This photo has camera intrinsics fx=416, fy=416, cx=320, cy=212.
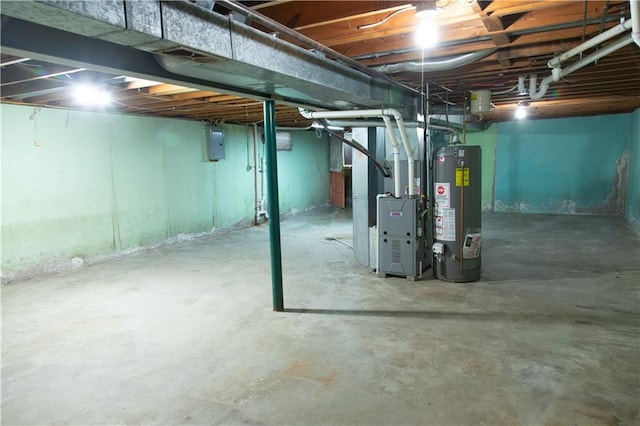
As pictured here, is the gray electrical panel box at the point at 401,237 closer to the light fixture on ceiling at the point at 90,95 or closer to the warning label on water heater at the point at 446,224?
the warning label on water heater at the point at 446,224

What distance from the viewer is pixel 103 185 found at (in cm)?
536

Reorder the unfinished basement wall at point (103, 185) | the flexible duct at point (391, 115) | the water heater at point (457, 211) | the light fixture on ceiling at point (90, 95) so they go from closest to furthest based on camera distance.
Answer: the light fixture on ceiling at point (90, 95), the flexible duct at point (391, 115), the water heater at point (457, 211), the unfinished basement wall at point (103, 185)

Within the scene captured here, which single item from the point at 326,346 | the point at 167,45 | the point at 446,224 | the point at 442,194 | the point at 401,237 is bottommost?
the point at 326,346

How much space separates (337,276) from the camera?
439cm

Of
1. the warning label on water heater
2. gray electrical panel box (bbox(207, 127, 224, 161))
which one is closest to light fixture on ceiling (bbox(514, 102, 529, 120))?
the warning label on water heater

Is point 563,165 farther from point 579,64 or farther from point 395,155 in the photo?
point 579,64

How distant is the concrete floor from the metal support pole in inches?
7.7

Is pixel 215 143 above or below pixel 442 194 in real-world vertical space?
above

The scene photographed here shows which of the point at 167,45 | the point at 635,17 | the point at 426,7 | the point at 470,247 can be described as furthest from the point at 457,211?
the point at 167,45

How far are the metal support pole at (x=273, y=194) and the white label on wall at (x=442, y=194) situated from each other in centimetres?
168

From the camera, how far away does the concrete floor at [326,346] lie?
2078mm

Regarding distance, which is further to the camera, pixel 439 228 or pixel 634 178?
pixel 634 178

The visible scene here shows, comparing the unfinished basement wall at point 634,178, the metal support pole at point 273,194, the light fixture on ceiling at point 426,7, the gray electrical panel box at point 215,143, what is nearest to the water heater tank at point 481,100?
the metal support pole at point 273,194

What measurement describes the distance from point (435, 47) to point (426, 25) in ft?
2.10
